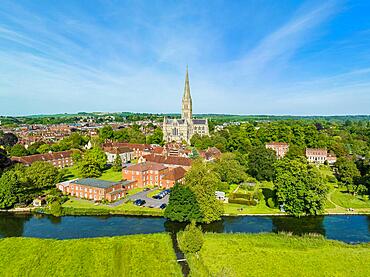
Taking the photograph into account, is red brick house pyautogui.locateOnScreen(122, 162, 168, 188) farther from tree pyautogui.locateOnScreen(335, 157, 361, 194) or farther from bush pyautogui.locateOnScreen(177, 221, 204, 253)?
tree pyautogui.locateOnScreen(335, 157, 361, 194)

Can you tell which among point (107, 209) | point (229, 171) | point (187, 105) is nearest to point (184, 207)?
point (107, 209)

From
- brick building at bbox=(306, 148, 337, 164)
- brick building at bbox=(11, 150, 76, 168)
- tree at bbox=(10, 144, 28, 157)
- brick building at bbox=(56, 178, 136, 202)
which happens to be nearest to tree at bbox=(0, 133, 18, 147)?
tree at bbox=(10, 144, 28, 157)

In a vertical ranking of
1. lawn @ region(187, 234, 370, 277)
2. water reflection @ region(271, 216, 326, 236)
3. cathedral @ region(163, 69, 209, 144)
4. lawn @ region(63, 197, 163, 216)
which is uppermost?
cathedral @ region(163, 69, 209, 144)

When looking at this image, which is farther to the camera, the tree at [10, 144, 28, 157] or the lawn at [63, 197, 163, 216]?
the tree at [10, 144, 28, 157]

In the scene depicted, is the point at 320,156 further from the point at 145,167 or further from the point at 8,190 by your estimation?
the point at 8,190

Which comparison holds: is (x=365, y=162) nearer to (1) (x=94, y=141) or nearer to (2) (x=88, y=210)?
(2) (x=88, y=210)

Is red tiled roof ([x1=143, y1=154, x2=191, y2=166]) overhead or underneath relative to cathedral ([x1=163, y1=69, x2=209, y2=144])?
underneath

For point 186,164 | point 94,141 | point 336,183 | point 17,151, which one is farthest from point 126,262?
point 94,141
